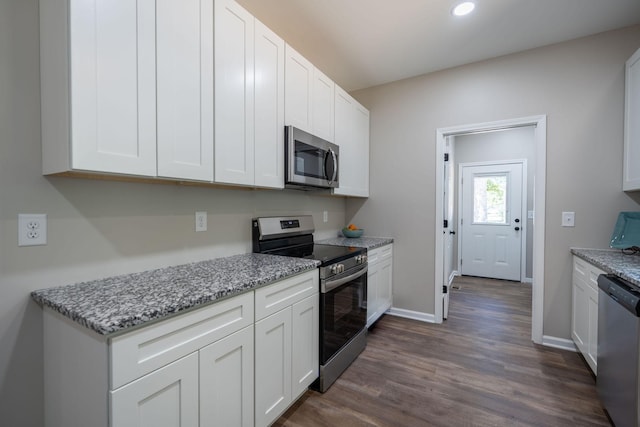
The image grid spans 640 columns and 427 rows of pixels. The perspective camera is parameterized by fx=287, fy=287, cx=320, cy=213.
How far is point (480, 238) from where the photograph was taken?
510 cm

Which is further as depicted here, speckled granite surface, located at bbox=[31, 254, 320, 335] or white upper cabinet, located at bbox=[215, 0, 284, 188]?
white upper cabinet, located at bbox=[215, 0, 284, 188]

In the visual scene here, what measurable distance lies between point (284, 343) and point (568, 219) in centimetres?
264

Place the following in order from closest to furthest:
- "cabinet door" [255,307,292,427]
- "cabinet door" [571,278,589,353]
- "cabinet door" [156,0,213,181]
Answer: "cabinet door" [156,0,213,181] → "cabinet door" [255,307,292,427] → "cabinet door" [571,278,589,353]

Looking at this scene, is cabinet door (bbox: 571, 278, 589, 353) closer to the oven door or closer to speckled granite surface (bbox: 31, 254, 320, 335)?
the oven door

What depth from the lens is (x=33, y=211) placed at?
3.88 feet

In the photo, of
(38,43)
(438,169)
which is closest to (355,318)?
(438,169)

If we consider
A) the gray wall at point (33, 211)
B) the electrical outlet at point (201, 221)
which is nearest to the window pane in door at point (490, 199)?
the electrical outlet at point (201, 221)

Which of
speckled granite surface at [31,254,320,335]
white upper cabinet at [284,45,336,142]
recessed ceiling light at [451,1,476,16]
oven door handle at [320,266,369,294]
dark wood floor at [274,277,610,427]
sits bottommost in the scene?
dark wood floor at [274,277,610,427]

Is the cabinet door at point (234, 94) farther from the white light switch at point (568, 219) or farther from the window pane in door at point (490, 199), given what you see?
the window pane in door at point (490, 199)

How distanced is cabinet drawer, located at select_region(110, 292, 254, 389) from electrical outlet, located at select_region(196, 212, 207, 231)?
68 centimetres

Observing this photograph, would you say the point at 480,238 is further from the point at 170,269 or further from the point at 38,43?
the point at 38,43

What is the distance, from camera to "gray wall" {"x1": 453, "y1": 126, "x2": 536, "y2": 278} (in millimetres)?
4664

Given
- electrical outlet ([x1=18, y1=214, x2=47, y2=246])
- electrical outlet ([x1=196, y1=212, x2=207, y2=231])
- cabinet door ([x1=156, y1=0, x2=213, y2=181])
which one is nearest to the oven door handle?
electrical outlet ([x1=196, y1=212, x2=207, y2=231])

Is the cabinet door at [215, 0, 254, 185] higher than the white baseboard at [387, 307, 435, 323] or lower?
higher
